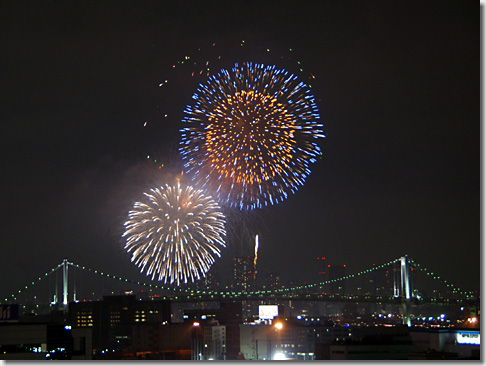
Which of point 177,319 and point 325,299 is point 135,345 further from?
point 177,319

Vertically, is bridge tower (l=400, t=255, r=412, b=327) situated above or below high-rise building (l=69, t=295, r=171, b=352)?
above

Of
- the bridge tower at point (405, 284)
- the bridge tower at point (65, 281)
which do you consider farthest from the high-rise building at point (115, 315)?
the bridge tower at point (405, 284)

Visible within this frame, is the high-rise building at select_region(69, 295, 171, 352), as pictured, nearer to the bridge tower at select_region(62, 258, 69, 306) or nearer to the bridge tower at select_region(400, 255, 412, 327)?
the bridge tower at select_region(62, 258, 69, 306)

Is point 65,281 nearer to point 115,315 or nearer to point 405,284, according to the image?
point 115,315

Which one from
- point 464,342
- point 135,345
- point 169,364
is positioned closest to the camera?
point 169,364

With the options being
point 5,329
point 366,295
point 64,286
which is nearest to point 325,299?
point 366,295

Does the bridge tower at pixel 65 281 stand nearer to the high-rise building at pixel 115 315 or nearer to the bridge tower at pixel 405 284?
the high-rise building at pixel 115 315

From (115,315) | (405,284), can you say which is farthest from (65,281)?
(405,284)

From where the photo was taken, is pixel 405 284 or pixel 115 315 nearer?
pixel 115 315

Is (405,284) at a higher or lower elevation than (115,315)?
higher

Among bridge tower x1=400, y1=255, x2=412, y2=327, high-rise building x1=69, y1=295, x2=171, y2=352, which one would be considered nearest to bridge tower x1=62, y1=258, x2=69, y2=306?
high-rise building x1=69, y1=295, x2=171, y2=352

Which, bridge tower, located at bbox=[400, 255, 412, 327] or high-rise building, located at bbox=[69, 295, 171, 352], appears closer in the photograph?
high-rise building, located at bbox=[69, 295, 171, 352]
